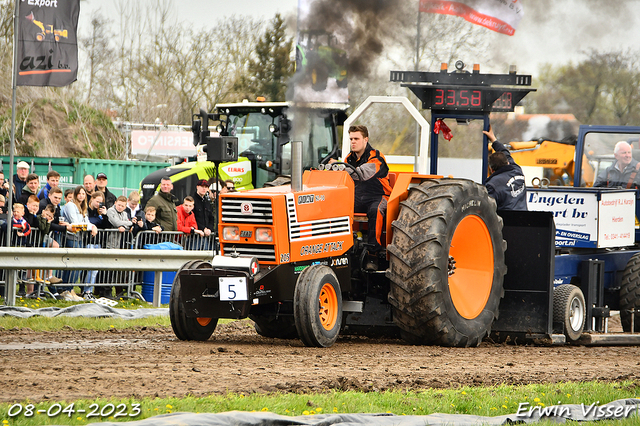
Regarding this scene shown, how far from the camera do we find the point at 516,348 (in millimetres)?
8797

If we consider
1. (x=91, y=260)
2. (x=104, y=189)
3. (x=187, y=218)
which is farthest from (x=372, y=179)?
(x=104, y=189)

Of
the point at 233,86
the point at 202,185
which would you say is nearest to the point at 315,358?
the point at 202,185

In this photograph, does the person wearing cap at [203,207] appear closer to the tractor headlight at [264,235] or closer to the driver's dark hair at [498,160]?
the driver's dark hair at [498,160]

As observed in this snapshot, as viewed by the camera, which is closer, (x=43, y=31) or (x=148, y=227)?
(x=43, y=31)

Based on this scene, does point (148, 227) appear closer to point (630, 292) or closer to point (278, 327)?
point (278, 327)

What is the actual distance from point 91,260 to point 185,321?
4.21 m

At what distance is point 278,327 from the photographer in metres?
9.31

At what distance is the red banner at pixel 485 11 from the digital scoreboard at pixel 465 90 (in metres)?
3.96

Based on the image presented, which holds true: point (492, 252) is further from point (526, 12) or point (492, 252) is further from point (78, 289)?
point (526, 12)

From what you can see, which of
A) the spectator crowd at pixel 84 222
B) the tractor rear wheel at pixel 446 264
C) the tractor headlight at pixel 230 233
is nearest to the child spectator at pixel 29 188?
the spectator crowd at pixel 84 222

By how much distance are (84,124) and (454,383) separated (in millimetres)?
36956

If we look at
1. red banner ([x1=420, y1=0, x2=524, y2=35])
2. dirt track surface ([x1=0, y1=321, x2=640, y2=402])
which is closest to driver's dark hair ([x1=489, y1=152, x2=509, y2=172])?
dirt track surface ([x1=0, y1=321, x2=640, y2=402])

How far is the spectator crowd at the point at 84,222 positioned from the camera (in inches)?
483

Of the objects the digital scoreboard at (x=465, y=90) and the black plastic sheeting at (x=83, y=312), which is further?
the black plastic sheeting at (x=83, y=312)
